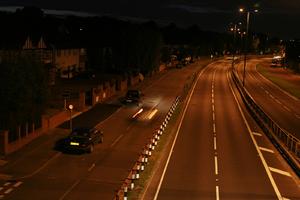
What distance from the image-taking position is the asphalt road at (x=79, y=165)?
74.3 feet

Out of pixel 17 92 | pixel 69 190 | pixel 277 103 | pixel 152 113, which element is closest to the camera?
pixel 69 190

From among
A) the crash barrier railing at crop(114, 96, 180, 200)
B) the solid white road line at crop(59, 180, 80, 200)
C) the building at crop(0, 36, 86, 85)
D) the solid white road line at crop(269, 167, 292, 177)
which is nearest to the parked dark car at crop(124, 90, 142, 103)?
the building at crop(0, 36, 86, 85)

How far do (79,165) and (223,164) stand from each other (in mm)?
7563

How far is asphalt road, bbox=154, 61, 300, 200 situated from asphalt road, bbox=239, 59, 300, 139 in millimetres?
3153

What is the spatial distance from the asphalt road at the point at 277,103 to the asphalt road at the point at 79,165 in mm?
11030

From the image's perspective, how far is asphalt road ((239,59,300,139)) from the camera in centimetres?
4575

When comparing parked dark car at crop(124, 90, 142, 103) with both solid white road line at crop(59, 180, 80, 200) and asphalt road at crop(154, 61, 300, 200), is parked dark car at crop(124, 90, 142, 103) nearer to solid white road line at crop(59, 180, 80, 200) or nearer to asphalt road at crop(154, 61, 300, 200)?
asphalt road at crop(154, 61, 300, 200)

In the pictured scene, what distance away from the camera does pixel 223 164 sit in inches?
1117

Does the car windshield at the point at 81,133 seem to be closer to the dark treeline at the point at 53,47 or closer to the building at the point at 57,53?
the dark treeline at the point at 53,47

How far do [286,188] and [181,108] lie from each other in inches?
1105

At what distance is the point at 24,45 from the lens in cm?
6397

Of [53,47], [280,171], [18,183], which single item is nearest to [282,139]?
[280,171]

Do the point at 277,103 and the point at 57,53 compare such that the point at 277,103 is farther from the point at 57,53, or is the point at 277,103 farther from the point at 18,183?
the point at 18,183

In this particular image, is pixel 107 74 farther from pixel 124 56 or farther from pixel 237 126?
pixel 237 126
